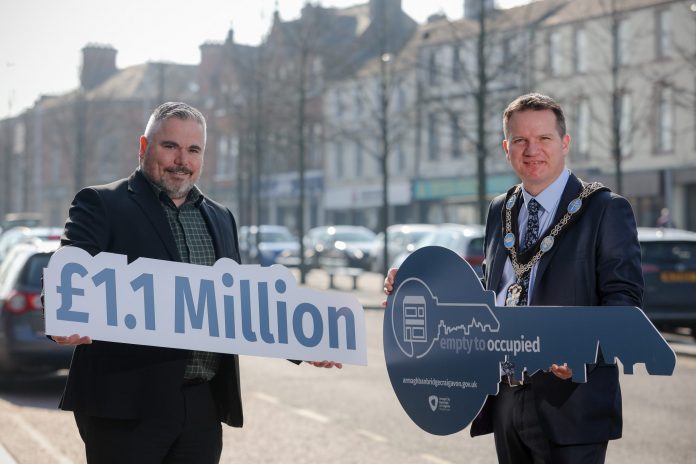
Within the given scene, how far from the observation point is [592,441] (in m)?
3.84

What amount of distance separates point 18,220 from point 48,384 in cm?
3733

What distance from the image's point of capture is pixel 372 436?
923 centimetres

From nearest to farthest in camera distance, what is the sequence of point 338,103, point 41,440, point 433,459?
point 433,459 < point 41,440 < point 338,103

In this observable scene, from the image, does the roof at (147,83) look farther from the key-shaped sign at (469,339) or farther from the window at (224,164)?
the key-shaped sign at (469,339)

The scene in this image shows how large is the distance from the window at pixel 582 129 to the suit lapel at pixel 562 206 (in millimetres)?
43930

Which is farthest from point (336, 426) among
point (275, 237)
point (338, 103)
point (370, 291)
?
point (338, 103)

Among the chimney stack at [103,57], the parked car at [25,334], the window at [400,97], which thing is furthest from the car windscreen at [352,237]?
the parked car at [25,334]

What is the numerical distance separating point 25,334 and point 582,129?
38437 millimetres

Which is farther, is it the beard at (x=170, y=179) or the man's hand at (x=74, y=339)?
the beard at (x=170, y=179)

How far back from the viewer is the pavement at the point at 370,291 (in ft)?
52.4

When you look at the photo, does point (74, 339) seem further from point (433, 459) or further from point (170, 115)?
point (433, 459)

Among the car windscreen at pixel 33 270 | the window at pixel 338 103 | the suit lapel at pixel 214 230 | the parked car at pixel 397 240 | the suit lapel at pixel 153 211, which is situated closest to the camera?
the suit lapel at pixel 153 211

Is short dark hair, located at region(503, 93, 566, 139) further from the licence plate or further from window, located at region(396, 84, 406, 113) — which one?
window, located at region(396, 84, 406, 113)

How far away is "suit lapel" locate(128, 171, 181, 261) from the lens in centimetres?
435
